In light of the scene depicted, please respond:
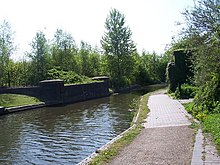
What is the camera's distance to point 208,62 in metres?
13.3

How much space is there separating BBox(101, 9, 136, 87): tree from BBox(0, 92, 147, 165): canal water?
33.2 metres

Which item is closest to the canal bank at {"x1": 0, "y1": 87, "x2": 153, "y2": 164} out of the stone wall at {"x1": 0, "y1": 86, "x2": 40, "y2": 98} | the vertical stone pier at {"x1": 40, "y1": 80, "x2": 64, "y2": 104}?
the vertical stone pier at {"x1": 40, "y1": 80, "x2": 64, "y2": 104}

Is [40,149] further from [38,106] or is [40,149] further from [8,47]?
[8,47]

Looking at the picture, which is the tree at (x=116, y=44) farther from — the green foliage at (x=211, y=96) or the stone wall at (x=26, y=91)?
the green foliage at (x=211, y=96)

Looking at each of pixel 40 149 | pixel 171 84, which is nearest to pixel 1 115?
pixel 40 149

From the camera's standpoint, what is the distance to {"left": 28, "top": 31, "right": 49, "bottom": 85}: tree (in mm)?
47438

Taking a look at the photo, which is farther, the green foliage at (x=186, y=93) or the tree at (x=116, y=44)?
the tree at (x=116, y=44)

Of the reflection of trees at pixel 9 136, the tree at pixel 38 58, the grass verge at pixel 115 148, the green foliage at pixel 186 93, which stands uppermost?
the tree at pixel 38 58

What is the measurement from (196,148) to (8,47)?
3582 centimetres

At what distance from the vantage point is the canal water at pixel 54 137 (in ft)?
38.8

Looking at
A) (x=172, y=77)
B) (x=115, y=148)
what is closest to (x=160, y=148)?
(x=115, y=148)

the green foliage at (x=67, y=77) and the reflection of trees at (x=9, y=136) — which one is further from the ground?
the green foliage at (x=67, y=77)

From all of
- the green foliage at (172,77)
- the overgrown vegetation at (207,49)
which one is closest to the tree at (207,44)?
the overgrown vegetation at (207,49)

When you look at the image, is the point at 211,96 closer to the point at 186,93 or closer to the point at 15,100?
the point at 186,93
